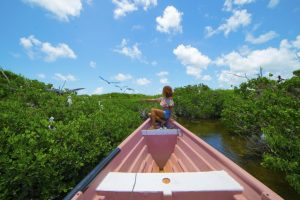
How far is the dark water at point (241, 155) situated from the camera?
5605mm

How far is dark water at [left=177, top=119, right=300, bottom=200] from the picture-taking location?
5.60 meters

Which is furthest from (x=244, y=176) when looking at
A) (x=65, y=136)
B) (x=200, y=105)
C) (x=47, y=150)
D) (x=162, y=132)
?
(x=200, y=105)

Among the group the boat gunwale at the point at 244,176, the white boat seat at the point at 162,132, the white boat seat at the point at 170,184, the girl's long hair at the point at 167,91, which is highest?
the girl's long hair at the point at 167,91

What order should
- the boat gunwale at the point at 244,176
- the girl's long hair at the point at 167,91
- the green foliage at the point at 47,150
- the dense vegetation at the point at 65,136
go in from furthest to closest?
the girl's long hair at the point at 167,91 → the dense vegetation at the point at 65,136 → the green foliage at the point at 47,150 → the boat gunwale at the point at 244,176

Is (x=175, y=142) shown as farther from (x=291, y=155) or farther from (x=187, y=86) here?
(x=187, y=86)

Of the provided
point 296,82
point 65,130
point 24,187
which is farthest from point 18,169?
point 296,82

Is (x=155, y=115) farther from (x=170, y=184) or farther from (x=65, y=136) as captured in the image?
(x=170, y=184)

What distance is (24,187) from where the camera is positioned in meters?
3.32

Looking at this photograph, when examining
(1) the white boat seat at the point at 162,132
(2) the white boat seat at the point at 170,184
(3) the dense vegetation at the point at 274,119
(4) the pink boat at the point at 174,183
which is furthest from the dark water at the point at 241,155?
(2) the white boat seat at the point at 170,184

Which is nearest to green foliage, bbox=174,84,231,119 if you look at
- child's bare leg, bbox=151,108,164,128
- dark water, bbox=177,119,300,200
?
dark water, bbox=177,119,300,200

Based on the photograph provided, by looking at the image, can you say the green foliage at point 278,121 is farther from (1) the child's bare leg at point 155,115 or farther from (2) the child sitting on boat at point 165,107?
(1) the child's bare leg at point 155,115

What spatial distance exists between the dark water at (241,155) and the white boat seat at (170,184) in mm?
3654

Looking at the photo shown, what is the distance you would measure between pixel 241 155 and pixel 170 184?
6.78 m

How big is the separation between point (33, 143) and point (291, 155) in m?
4.68
